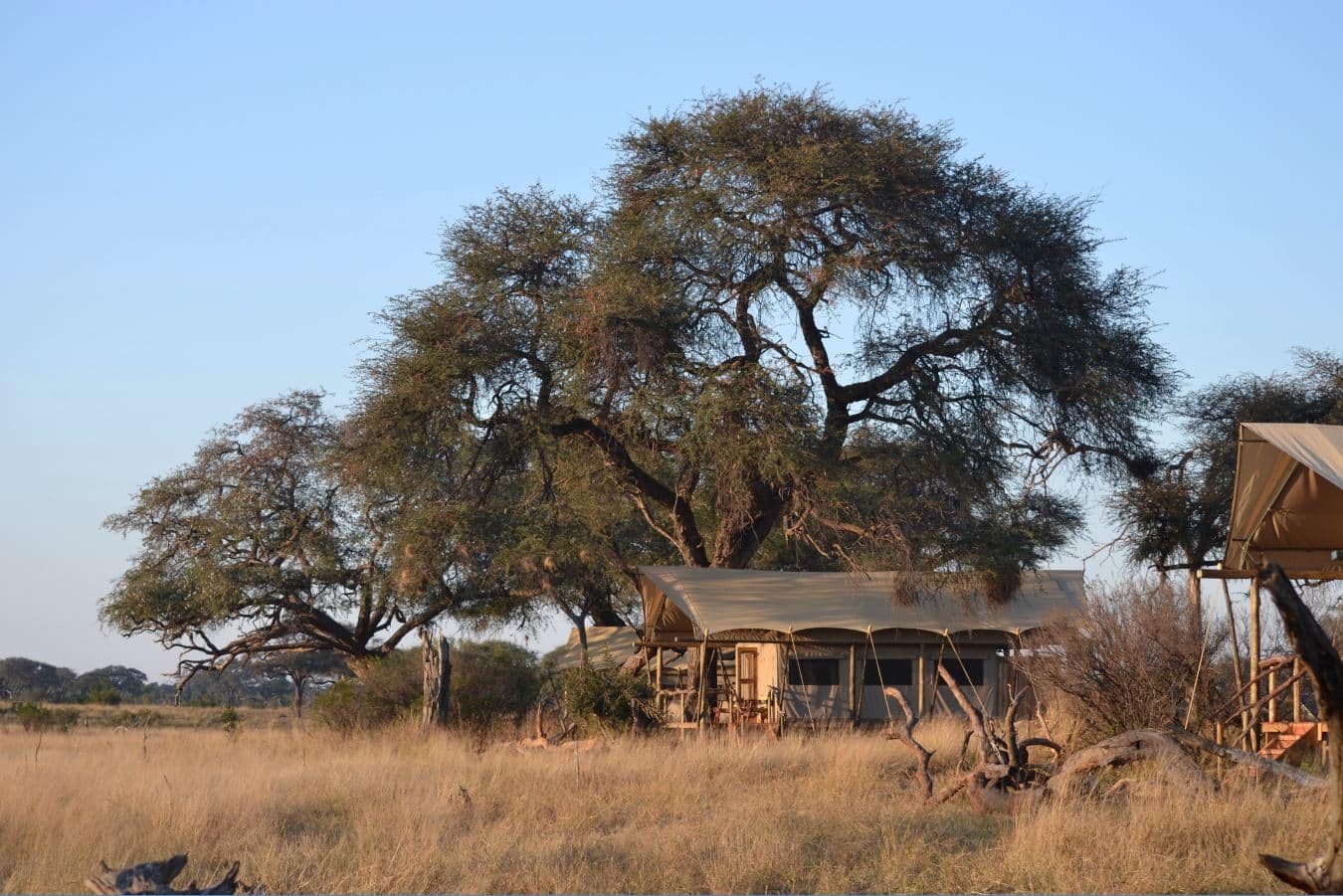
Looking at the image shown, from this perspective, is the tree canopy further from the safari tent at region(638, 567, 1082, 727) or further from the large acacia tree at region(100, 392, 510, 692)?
the large acacia tree at region(100, 392, 510, 692)

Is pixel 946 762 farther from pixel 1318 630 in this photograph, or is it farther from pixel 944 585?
pixel 1318 630

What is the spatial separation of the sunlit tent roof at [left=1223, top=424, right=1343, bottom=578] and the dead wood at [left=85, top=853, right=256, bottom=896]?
34.2ft

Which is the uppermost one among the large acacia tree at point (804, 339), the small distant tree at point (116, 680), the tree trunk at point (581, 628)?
the large acacia tree at point (804, 339)

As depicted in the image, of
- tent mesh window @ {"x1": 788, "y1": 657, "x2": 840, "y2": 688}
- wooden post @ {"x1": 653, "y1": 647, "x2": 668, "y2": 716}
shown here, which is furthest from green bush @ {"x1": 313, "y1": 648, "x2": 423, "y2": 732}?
tent mesh window @ {"x1": 788, "y1": 657, "x2": 840, "y2": 688}

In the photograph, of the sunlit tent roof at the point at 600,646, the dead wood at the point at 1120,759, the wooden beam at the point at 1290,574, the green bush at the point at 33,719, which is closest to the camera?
the dead wood at the point at 1120,759

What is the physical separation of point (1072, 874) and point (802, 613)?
13.8 meters

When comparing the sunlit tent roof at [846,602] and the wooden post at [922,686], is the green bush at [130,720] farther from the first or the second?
the wooden post at [922,686]

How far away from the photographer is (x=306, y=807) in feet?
41.5

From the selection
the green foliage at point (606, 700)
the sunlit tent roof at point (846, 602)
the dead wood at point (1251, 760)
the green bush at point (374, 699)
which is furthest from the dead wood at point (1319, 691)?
the green bush at point (374, 699)

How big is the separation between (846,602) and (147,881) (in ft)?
55.6

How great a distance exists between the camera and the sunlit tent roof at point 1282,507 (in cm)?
1409

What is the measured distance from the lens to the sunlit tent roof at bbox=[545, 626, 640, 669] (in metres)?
33.2

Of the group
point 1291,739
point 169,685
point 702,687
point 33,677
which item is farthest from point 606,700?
point 169,685

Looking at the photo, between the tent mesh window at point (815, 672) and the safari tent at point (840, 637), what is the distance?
0.06 ft
